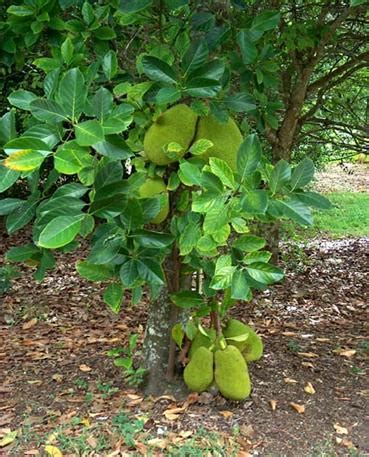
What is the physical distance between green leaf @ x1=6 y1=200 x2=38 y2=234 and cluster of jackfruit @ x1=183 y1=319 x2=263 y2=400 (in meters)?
0.97

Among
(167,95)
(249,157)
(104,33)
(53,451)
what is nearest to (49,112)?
(167,95)

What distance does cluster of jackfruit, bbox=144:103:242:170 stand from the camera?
5.49 ft

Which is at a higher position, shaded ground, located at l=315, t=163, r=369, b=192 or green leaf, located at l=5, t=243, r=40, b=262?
green leaf, located at l=5, t=243, r=40, b=262

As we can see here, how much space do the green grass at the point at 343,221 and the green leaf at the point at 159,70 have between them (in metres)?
4.19

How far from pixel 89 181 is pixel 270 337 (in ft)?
7.01

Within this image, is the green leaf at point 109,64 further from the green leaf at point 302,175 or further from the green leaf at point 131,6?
the green leaf at point 302,175

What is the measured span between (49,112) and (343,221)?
7.46m

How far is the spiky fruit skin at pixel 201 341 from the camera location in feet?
7.40

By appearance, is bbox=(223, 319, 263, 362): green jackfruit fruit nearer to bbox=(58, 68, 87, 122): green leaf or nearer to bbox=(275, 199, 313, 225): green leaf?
bbox=(275, 199, 313, 225): green leaf

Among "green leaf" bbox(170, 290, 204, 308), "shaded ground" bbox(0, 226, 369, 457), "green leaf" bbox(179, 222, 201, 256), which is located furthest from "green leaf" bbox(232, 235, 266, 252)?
"shaded ground" bbox(0, 226, 369, 457)

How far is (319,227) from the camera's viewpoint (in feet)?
25.2

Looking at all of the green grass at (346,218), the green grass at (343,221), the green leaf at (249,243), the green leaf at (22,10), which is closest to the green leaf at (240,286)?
the green leaf at (249,243)

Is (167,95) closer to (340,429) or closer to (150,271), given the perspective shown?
(150,271)

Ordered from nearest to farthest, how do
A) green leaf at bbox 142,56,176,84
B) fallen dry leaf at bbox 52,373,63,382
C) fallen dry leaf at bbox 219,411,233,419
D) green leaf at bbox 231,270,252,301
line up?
green leaf at bbox 231,270,252,301 → green leaf at bbox 142,56,176,84 → fallen dry leaf at bbox 219,411,233,419 → fallen dry leaf at bbox 52,373,63,382
